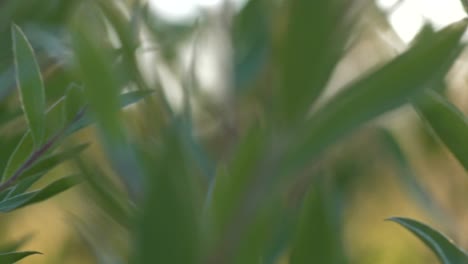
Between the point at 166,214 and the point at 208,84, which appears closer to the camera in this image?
the point at 166,214

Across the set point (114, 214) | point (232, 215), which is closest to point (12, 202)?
point (114, 214)

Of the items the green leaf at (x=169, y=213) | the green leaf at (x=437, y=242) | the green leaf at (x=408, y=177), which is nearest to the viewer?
the green leaf at (x=169, y=213)

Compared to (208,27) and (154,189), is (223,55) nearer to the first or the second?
(208,27)

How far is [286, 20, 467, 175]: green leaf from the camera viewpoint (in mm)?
229

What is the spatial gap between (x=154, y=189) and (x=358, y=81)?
7 cm

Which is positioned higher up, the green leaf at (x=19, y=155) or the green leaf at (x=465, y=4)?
the green leaf at (x=19, y=155)

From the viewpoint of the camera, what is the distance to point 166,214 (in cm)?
21

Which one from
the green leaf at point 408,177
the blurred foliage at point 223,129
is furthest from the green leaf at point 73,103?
the green leaf at point 408,177

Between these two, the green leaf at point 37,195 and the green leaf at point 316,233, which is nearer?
the green leaf at point 316,233

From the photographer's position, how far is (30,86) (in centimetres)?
36

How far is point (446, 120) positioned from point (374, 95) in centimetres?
11

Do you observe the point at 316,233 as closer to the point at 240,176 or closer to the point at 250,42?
the point at 240,176

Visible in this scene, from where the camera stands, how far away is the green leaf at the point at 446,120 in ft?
1.08

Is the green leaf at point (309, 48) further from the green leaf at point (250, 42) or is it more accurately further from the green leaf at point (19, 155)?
the green leaf at point (250, 42)
